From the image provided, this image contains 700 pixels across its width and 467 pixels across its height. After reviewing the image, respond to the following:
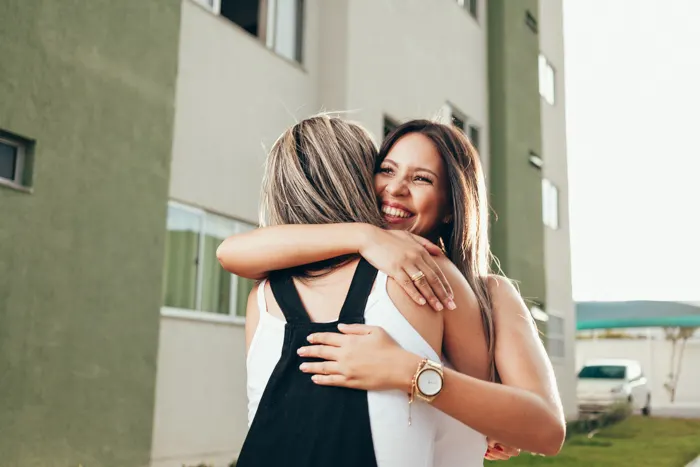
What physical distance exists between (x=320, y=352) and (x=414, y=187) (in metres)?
0.70

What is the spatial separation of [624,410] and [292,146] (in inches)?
863

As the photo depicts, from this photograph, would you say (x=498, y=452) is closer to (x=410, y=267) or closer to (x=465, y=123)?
(x=410, y=267)

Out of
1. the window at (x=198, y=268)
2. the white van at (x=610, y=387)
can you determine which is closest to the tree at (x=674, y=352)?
the white van at (x=610, y=387)

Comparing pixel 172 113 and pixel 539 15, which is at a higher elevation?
pixel 539 15

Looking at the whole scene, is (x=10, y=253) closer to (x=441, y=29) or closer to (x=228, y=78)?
(x=228, y=78)

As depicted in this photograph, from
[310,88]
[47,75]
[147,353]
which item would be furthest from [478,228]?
[310,88]

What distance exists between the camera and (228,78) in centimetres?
969

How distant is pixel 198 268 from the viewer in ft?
30.2

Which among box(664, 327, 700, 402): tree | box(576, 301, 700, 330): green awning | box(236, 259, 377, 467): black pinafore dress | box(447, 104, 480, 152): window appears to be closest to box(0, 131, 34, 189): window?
box(236, 259, 377, 467): black pinafore dress

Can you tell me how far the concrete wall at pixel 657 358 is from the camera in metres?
31.8

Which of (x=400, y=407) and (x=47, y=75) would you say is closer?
(x=400, y=407)

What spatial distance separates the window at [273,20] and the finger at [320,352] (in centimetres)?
854

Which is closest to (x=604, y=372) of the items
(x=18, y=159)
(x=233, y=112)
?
(x=233, y=112)

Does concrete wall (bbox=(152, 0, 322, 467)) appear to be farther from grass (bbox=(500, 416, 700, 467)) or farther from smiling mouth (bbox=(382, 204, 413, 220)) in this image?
smiling mouth (bbox=(382, 204, 413, 220))
